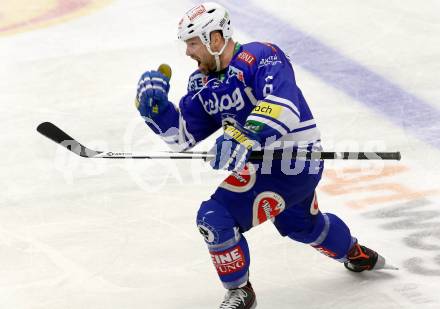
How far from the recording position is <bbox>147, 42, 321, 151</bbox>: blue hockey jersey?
415cm

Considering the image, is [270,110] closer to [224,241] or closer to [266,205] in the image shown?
[266,205]

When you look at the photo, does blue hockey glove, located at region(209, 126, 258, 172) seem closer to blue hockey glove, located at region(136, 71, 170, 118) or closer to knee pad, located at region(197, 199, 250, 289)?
knee pad, located at region(197, 199, 250, 289)

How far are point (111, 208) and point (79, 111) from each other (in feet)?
4.76

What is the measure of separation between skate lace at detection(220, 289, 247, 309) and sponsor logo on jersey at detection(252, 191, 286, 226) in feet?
1.02

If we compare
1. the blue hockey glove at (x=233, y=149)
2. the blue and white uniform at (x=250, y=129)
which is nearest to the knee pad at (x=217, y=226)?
the blue and white uniform at (x=250, y=129)

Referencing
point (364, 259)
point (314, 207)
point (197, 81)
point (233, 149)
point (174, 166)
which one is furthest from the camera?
point (174, 166)

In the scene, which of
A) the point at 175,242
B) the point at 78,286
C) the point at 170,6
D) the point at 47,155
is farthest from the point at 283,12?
the point at 78,286

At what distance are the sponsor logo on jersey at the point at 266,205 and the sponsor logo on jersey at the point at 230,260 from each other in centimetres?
15

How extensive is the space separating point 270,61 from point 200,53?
31 centimetres

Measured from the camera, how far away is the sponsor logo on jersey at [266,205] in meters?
4.34

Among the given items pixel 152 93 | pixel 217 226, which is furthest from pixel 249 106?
pixel 217 226

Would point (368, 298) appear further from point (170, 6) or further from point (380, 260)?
point (170, 6)

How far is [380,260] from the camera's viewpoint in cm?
486

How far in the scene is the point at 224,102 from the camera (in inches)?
173
